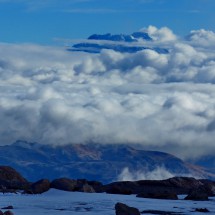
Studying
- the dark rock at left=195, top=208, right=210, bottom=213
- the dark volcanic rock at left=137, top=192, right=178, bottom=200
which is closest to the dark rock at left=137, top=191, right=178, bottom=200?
the dark volcanic rock at left=137, top=192, right=178, bottom=200

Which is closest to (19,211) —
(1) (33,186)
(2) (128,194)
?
(1) (33,186)

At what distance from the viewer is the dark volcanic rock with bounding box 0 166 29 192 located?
3448 inches

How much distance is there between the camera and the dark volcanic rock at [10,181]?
8758 cm

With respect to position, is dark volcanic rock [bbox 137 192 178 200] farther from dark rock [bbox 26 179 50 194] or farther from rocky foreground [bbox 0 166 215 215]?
dark rock [bbox 26 179 50 194]

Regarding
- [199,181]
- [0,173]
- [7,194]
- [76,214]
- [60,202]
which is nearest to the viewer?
[76,214]

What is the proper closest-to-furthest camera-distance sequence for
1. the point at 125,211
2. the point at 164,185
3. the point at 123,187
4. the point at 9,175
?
the point at 125,211, the point at 123,187, the point at 164,185, the point at 9,175

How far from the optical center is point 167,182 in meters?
100

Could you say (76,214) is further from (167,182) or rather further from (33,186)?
(167,182)

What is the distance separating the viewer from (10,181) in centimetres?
9431

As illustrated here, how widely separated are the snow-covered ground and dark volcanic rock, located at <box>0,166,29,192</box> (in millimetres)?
10393

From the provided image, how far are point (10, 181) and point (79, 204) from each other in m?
30.4

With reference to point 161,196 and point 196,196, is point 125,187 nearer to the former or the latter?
point 161,196

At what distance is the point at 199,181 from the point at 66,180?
29775mm

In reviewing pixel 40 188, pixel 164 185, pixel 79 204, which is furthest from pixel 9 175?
pixel 79 204
